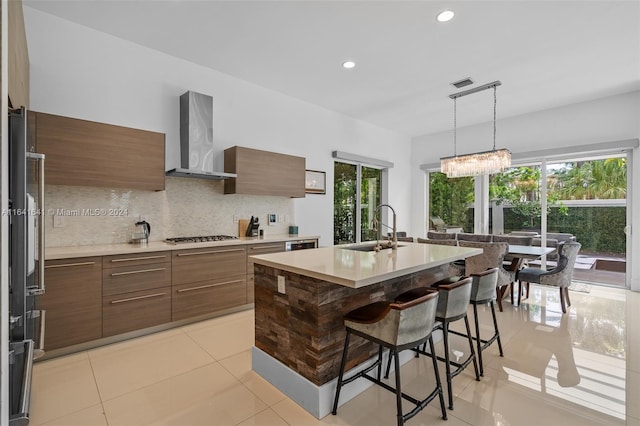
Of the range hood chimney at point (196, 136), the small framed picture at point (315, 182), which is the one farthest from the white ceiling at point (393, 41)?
the small framed picture at point (315, 182)

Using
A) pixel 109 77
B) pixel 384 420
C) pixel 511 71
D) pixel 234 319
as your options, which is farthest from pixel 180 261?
pixel 511 71

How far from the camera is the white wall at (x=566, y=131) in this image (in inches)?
189

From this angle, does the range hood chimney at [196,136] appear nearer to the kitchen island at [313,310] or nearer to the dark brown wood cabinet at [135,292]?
the dark brown wood cabinet at [135,292]

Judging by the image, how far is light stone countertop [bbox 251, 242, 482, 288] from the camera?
5.68 feet

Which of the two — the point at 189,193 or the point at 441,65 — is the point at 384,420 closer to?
the point at 189,193

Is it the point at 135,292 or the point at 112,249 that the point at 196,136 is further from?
the point at 135,292

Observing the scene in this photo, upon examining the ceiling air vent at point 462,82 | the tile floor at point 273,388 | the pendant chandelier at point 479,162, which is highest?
the ceiling air vent at point 462,82

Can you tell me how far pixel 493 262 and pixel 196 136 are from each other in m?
3.94

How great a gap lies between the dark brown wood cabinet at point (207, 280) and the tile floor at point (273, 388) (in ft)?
0.87

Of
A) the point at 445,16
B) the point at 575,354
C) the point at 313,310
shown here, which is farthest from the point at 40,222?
the point at 575,354

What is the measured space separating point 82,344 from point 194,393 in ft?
4.46

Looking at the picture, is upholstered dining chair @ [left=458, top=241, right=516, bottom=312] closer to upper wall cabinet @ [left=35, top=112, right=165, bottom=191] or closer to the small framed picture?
the small framed picture

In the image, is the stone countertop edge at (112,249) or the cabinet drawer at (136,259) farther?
the cabinet drawer at (136,259)

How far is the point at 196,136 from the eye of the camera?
3.69 m
